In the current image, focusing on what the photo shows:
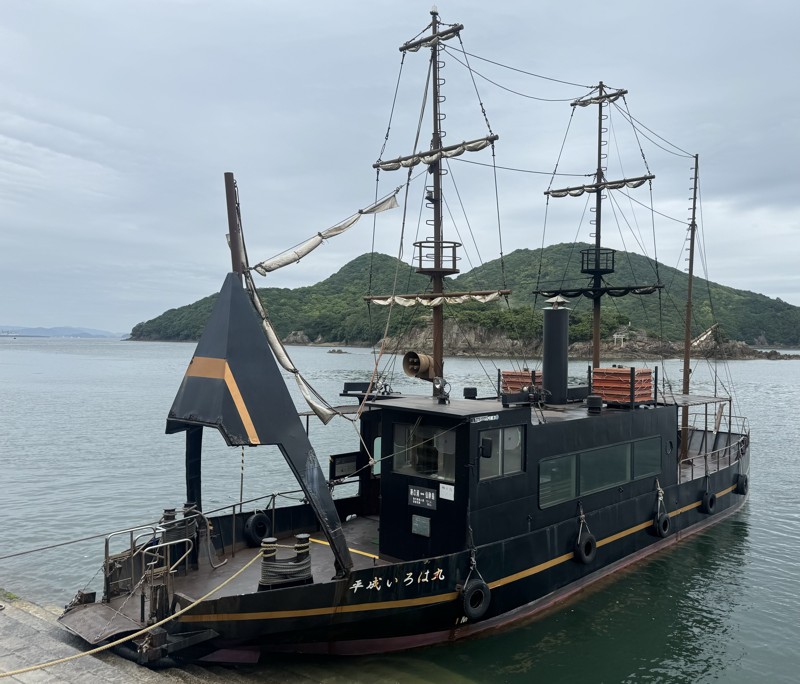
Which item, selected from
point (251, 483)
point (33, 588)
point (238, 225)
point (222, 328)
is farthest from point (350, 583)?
point (251, 483)

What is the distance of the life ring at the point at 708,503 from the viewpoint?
714 inches

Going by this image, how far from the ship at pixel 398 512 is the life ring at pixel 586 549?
42 mm

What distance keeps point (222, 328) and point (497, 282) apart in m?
105

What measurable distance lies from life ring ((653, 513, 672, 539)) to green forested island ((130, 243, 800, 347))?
78.4 m

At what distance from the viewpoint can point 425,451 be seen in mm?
11406

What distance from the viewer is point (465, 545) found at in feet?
35.3

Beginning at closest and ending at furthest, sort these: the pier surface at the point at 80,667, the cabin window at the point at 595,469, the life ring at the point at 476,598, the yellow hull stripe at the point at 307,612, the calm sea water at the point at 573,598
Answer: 1. the pier surface at the point at 80,667
2. the yellow hull stripe at the point at 307,612
3. the life ring at the point at 476,598
4. the calm sea water at the point at 573,598
5. the cabin window at the point at 595,469

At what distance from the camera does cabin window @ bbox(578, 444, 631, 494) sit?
13461 millimetres

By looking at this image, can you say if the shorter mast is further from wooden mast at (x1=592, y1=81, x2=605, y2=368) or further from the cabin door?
the cabin door

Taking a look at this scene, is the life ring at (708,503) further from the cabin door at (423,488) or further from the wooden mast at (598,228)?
the cabin door at (423,488)

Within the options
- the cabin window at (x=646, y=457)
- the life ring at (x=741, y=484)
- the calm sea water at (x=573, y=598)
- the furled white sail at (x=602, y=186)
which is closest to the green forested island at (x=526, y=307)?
the calm sea water at (x=573, y=598)

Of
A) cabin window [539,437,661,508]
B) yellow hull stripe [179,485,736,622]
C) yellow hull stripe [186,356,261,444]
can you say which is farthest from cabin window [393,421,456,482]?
yellow hull stripe [186,356,261,444]

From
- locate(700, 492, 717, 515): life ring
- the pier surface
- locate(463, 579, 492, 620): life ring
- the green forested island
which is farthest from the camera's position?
the green forested island

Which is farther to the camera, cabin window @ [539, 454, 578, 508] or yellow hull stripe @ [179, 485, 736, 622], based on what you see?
cabin window @ [539, 454, 578, 508]
